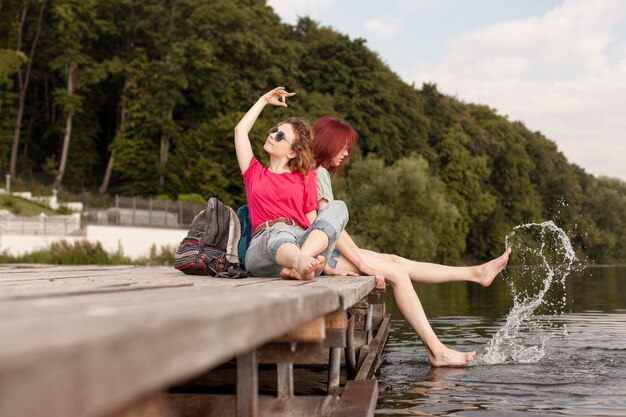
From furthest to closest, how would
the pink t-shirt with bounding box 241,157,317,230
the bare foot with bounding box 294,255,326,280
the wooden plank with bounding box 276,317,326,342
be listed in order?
Result: the pink t-shirt with bounding box 241,157,317,230
the bare foot with bounding box 294,255,326,280
the wooden plank with bounding box 276,317,326,342

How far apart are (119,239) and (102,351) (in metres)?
31.1

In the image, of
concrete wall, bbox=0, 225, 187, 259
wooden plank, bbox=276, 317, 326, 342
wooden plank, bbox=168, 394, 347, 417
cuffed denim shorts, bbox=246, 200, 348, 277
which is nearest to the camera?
wooden plank, bbox=276, 317, 326, 342

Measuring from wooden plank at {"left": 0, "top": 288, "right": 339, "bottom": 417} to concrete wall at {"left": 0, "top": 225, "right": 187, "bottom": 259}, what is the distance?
27.7 meters

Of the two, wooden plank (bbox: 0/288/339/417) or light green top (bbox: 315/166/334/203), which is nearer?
wooden plank (bbox: 0/288/339/417)

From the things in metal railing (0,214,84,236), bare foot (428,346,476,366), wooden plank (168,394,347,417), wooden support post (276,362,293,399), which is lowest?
bare foot (428,346,476,366)

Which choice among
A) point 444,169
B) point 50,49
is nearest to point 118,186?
point 50,49

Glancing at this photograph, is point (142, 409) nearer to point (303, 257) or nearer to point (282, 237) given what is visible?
point (303, 257)

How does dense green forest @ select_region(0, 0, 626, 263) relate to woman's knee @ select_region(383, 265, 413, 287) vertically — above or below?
above

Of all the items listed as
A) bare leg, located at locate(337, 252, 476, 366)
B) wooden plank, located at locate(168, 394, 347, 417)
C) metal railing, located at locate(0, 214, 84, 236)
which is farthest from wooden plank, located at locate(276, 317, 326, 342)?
metal railing, located at locate(0, 214, 84, 236)

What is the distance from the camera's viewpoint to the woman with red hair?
229 inches

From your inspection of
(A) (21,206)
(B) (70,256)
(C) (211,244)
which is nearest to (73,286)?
(C) (211,244)

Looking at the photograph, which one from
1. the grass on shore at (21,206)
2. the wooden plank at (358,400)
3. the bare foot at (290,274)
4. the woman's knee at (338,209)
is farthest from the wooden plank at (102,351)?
the grass on shore at (21,206)

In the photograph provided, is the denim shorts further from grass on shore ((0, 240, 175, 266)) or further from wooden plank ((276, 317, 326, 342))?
grass on shore ((0, 240, 175, 266))

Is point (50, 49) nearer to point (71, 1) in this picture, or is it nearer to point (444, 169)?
point (71, 1)
